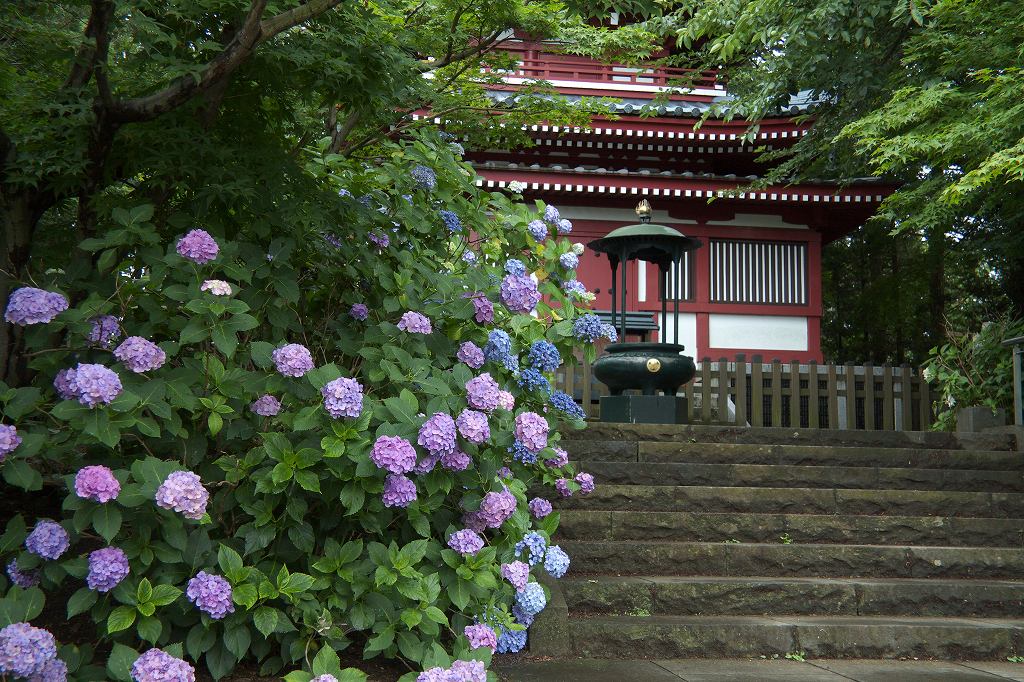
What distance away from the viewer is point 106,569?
2488 mm

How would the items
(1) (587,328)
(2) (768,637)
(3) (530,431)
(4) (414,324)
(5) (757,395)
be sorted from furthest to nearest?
(5) (757,395)
(2) (768,637)
(1) (587,328)
(4) (414,324)
(3) (530,431)

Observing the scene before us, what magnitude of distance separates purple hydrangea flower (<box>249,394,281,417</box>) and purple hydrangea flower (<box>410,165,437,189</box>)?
4.57 ft

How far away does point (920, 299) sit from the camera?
20.8 meters

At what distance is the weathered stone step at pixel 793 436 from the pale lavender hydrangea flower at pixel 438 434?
3962 mm

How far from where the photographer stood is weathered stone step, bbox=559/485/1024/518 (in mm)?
5434

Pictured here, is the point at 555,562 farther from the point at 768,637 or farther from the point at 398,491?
the point at 768,637

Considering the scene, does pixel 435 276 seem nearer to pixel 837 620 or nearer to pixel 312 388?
pixel 312 388

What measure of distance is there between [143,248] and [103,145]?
46cm

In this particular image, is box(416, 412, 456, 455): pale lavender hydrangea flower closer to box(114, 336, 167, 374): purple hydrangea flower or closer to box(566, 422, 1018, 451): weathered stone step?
box(114, 336, 167, 374): purple hydrangea flower

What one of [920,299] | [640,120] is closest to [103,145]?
[640,120]

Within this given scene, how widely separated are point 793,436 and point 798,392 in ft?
8.55

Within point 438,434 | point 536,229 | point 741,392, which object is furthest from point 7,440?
point 741,392

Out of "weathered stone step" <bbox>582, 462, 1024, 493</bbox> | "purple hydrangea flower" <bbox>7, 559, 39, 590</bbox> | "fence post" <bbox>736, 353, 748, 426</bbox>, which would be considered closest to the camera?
"purple hydrangea flower" <bbox>7, 559, 39, 590</bbox>

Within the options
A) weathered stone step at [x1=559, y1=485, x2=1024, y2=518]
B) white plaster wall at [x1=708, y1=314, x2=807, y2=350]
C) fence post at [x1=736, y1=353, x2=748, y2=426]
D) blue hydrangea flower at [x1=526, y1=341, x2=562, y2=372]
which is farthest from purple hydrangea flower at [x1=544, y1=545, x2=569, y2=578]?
white plaster wall at [x1=708, y1=314, x2=807, y2=350]
